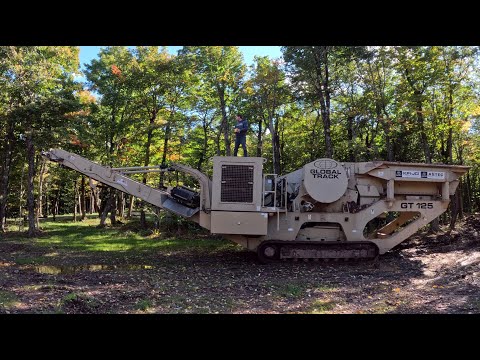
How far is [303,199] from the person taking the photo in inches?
461

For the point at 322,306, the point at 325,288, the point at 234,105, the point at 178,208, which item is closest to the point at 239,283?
the point at 325,288

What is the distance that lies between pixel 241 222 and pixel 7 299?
5.81 metres

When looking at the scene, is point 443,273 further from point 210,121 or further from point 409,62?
point 210,121

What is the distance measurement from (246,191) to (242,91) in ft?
34.6

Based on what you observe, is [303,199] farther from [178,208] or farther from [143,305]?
A: [143,305]

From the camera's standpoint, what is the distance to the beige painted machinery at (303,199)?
11.0 meters

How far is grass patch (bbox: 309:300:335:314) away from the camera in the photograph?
6.93 m

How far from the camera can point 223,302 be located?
24.5 feet

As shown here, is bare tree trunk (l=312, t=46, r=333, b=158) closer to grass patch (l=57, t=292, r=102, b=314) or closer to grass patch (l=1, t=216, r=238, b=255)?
grass patch (l=1, t=216, r=238, b=255)

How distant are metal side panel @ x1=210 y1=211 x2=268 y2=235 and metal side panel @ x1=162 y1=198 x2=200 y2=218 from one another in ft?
3.11

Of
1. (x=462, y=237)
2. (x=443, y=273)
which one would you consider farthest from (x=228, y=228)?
(x=462, y=237)

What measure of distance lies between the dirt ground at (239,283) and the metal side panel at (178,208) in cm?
152

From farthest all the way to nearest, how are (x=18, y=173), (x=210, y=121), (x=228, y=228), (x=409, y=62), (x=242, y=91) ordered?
(x=18, y=173)
(x=210, y=121)
(x=242, y=91)
(x=409, y=62)
(x=228, y=228)

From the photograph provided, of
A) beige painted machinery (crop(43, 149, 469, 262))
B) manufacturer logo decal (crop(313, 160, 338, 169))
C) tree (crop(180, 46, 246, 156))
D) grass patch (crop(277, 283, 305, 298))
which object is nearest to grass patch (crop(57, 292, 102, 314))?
grass patch (crop(277, 283, 305, 298))
